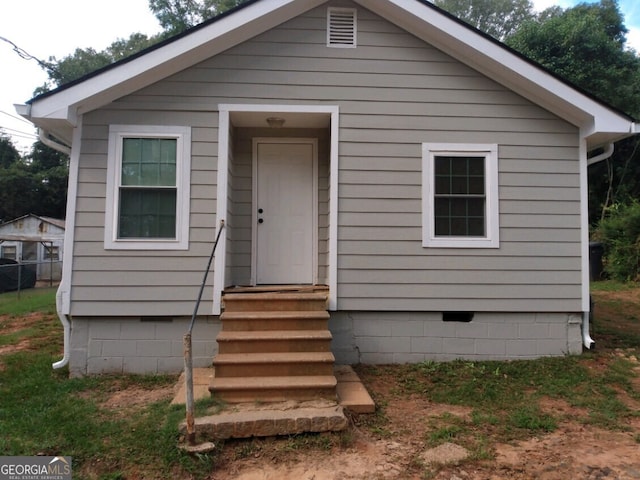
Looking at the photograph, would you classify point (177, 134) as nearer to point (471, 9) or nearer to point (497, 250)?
point (497, 250)

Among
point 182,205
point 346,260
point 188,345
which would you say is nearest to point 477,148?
point 346,260

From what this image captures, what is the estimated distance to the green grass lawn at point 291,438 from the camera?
9.92 ft

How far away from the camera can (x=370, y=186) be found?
5.07m

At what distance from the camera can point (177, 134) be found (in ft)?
16.2

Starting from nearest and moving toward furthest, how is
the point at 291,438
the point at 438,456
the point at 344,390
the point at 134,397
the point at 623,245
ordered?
1. the point at 438,456
2. the point at 291,438
3. the point at 344,390
4. the point at 134,397
5. the point at 623,245

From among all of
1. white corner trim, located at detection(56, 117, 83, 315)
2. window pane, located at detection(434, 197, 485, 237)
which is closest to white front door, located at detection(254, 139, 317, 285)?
window pane, located at detection(434, 197, 485, 237)

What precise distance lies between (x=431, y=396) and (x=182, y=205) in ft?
11.1

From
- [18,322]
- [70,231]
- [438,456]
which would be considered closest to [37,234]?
[18,322]

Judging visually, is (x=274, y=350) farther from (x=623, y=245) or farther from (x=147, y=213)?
(x=623, y=245)

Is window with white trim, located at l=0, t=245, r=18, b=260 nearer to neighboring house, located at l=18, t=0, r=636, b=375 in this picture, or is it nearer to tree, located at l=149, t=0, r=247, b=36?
tree, located at l=149, t=0, r=247, b=36
